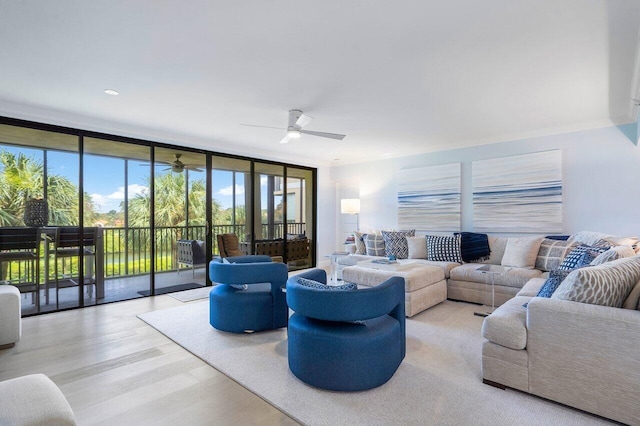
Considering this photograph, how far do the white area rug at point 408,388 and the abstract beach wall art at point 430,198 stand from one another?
267 centimetres

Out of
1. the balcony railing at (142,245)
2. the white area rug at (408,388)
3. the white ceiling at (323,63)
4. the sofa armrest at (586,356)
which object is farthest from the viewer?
the balcony railing at (142,245)

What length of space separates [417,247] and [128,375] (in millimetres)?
4349

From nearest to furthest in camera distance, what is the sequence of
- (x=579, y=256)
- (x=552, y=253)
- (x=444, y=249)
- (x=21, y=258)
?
1. (x=579, y=256)
2. (x=21, y=258)
3. (x=552, y=253)
4. (x=444, y=249)

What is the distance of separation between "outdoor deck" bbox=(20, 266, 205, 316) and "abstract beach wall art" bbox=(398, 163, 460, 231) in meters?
4.09

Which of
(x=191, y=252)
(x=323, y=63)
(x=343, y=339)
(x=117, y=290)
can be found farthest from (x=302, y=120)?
(x=117, y=290)

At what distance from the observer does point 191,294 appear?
4996 millimetres

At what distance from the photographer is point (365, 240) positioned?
20.0 feet

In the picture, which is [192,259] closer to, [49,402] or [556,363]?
[49,402]

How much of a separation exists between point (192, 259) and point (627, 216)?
683cm

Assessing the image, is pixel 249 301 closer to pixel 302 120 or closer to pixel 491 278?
pixel 302 120

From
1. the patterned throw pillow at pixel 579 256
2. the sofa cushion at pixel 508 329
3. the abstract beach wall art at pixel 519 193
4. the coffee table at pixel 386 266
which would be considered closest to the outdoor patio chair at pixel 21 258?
the coffee table at pixel 386 266

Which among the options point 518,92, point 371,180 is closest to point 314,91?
point 518,92

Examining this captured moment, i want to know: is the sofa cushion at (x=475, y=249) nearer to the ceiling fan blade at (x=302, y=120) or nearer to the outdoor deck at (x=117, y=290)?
the ceiling fan blade at (x=302, y=120)

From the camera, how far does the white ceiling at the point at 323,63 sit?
204 centimetres
